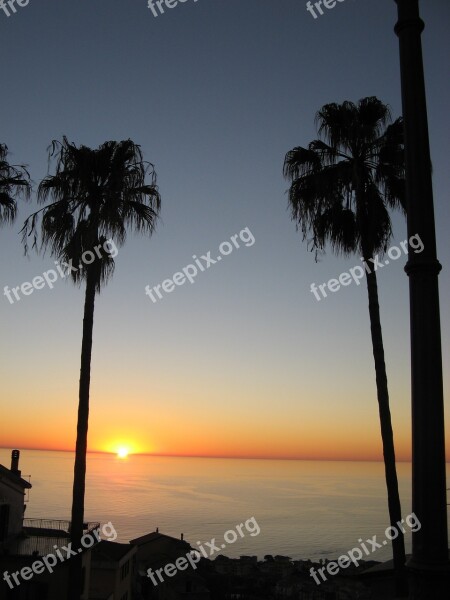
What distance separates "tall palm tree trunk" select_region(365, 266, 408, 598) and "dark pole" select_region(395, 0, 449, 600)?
10.3 m

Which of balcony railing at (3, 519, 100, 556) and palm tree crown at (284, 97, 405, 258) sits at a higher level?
palm tree crown at (284, 97, 405, 258)

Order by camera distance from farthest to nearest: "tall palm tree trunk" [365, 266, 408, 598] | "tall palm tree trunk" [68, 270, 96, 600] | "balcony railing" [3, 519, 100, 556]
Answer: "balcony railing" [3, 519, 100, 556], "tall palm tree trunk" [68, 270, 96, 600], "tall palm tree trunk" [365, 266, 408, 598]

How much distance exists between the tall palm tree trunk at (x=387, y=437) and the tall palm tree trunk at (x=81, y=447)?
759cm

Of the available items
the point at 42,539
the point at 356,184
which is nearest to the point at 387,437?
the point at 356,184

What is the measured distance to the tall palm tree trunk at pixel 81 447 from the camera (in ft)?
48.3

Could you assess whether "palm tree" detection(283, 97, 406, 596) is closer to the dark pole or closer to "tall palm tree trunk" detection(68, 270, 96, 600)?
"tall palm tree trunk" detection(68, 270, 96, 600)

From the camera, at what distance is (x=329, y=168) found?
53.9 ft

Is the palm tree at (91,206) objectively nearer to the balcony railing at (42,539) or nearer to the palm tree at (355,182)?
the palm tree at (355,182)

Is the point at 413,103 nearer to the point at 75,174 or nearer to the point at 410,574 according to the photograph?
the point at 410,574

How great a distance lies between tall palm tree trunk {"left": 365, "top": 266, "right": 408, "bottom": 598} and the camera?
1336 centimetres

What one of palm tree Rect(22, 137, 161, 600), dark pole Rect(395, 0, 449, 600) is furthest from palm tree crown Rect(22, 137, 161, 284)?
dark pole Rect(395, 0, 449, 600)

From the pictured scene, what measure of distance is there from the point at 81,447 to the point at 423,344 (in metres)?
13.0

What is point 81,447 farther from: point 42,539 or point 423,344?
point 42,539

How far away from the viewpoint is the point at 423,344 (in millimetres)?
4262
